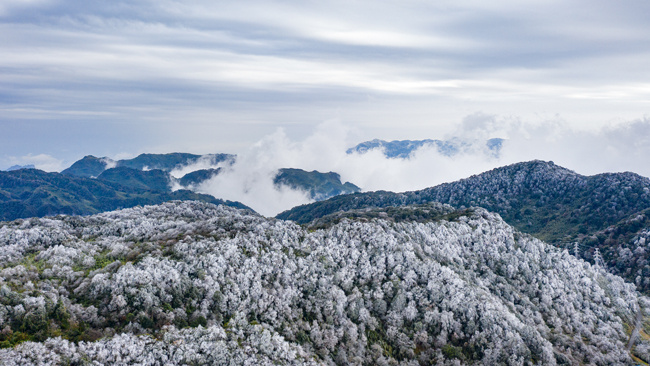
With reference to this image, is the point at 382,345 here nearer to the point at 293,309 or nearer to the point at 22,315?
the point at 293,309

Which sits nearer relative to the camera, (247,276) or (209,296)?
(209,296)

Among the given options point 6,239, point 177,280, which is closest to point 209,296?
point 177,280

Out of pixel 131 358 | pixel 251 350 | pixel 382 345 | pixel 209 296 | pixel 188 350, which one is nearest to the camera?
pixel 131 358

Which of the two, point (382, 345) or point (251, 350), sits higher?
point (251, 350)

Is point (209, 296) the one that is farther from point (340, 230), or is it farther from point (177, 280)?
point (340, 230)

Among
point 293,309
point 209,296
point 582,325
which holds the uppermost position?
point 209,296

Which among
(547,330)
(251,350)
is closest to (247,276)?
(251,350)

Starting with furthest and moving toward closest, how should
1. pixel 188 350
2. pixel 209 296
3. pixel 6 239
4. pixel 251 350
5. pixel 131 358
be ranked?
pixel 6 239
pixel 209 296
pixel 251 350
pixel 188 350
pixel 131 358
